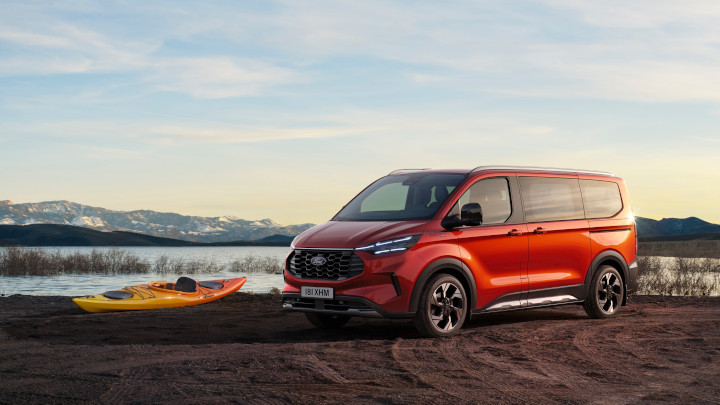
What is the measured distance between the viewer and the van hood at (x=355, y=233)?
10297mm

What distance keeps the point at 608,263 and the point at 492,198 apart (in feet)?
10.4

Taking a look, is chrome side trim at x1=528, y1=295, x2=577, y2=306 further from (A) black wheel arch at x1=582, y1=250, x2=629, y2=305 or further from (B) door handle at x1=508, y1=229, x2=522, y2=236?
(B) door handle at x1=508, y1=229, x2=522, y2=236

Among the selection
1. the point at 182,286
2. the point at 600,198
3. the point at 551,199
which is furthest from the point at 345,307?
the point at 182,286

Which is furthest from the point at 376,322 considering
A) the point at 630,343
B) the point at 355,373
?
the point at 355,373

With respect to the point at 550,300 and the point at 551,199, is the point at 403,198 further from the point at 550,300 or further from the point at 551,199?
→ the point at 550,300

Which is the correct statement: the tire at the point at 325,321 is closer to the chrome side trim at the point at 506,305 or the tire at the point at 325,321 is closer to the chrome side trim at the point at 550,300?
the chrome side trim at the point at 506,305

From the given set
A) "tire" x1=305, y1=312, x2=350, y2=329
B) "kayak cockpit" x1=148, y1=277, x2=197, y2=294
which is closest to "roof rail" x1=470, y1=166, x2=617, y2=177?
"tire" x1=305, y1=312, x2=350, y2=329

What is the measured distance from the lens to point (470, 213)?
10.6m

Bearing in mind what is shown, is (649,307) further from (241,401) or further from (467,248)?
(241,401)

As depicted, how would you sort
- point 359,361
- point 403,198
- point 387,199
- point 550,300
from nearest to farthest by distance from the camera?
point 359,361 < point 403,198 < point 387,199 < point 550,300

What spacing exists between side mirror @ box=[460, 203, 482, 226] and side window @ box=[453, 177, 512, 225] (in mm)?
380

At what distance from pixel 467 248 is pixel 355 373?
3519 millimetres

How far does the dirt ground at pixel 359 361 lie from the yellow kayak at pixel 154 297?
2128 mm

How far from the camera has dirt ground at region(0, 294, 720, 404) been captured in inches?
274
